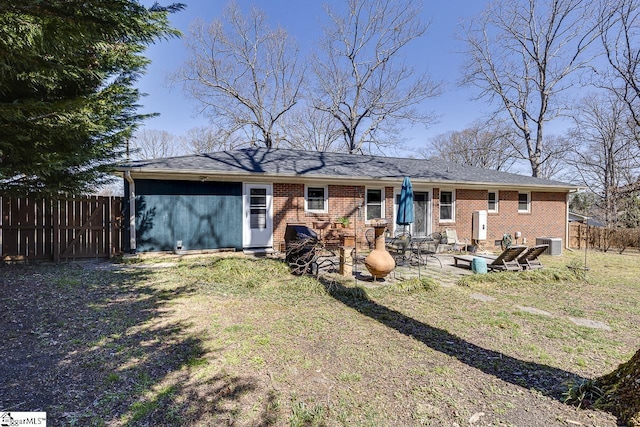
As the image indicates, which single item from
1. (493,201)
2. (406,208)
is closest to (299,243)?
(406,208)

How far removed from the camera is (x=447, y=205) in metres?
12.8

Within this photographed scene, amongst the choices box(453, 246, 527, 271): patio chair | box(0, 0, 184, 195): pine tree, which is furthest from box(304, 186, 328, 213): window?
box(0, 0, 184, 195): pine tree

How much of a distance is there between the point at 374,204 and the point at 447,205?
3.32 m

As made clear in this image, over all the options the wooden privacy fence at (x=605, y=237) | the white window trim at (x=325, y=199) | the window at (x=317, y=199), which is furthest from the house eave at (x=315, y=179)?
the wooden privacy fence at (x=605, y=237)

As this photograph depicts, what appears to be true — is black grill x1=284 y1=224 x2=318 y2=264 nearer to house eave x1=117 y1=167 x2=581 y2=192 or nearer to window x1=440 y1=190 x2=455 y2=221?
house eave x1=117 y1=167 x2=581 y2=192

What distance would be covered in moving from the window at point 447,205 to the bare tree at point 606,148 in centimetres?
1570

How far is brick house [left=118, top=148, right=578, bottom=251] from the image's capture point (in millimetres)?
9297

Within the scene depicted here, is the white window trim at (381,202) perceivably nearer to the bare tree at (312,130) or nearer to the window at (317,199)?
the window at (317,199)

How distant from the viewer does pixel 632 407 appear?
2.26 meters

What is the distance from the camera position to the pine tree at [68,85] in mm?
2748

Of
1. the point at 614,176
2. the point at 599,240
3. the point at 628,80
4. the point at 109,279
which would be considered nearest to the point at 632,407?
the point at 109,279

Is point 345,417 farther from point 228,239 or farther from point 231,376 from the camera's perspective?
point 228,239

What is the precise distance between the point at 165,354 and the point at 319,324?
1.94 meters

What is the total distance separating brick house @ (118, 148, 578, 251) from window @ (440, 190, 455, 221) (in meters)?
0.04
